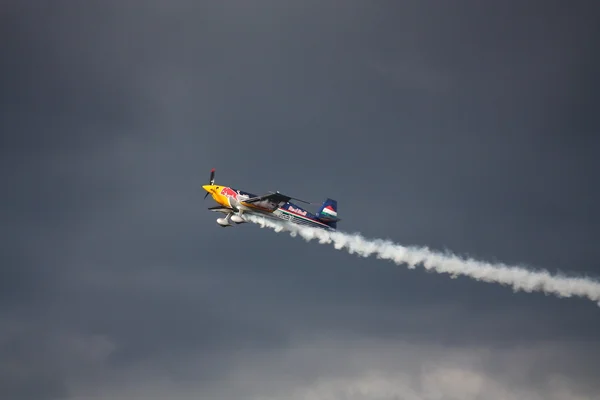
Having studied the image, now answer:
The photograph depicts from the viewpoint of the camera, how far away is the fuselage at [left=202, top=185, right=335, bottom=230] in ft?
363

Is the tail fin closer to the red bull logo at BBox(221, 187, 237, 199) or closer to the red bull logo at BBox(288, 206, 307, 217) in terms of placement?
the red bull logo at BBox(288, 206, 307, 217)

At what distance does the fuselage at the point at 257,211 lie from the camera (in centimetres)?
11075

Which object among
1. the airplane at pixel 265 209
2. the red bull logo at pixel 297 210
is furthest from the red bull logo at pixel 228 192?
the red bull logo at pixel 297 210

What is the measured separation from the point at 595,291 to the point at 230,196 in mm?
39451

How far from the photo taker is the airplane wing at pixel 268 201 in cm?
10772

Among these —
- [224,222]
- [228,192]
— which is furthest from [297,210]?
[224,222]

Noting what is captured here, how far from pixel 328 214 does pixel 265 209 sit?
723cm

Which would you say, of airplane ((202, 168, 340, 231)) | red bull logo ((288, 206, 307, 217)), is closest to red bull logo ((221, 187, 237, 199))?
airplane ((202, 168, 340, 231))

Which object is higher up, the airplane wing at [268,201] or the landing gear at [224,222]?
the airplane wing at [268,201]

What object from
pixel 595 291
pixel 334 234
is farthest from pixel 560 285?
pixel 334 234

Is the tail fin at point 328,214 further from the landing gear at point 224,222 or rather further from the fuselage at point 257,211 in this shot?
the landing gear at point 224,222

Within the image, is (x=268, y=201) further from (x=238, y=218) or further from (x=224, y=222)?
(x=224, y=222)

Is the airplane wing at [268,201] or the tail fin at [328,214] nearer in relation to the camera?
the airplane wing at [268,201]

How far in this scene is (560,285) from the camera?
100 metres
